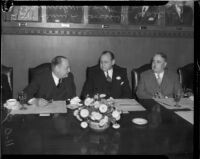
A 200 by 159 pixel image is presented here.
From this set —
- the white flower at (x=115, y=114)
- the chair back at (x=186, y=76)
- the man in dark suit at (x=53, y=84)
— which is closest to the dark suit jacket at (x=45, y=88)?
the man in dark suit at (x=53, y=84)

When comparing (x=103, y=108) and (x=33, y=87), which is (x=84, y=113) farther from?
(x=33, y=87)

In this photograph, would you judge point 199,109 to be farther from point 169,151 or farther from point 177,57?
point 177,57

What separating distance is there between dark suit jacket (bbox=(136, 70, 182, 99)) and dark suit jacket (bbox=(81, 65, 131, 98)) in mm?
167

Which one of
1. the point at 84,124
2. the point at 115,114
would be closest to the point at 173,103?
the point at 115,114

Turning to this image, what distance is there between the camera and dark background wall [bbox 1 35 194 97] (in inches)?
125

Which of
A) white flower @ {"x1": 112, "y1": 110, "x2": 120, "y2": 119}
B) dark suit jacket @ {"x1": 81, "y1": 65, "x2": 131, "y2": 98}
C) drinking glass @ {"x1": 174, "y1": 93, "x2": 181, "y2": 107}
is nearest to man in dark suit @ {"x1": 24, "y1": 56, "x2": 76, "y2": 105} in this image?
dark suit jacket @ {"x1": 81, "y1": 65, "x2": 131, "y2": 98}

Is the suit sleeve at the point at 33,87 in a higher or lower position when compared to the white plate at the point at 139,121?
higher

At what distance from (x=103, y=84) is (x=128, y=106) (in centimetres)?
82

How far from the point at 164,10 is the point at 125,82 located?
1.20 meters

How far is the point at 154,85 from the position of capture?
99.0 inches

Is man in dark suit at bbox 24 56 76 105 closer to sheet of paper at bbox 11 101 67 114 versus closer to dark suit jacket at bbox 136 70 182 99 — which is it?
sheet of paper at bbox 11 101 67 114

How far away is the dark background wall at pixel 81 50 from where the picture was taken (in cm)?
318

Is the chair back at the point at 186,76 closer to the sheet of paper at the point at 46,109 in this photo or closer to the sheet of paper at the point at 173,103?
the sheet of paper at the point at 173,103

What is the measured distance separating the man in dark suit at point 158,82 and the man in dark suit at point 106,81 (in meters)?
0.18
